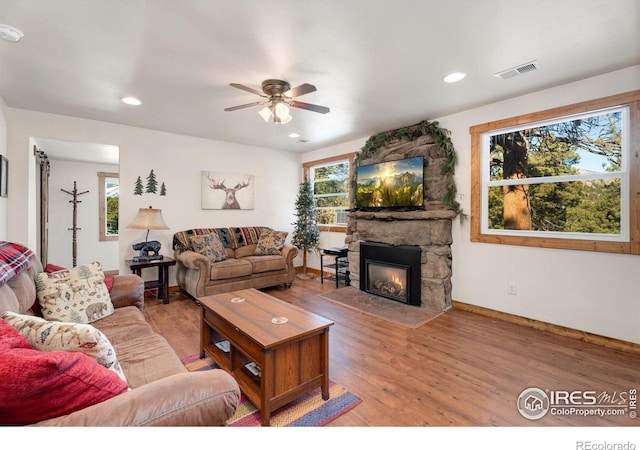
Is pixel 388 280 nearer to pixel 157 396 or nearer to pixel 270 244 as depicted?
pixel 270 244

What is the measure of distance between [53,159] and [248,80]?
5.21 metres

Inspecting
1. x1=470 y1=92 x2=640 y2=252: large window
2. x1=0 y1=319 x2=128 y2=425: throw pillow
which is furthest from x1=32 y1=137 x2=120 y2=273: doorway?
x1=470 y1=92 x2=640 y2=252: large window

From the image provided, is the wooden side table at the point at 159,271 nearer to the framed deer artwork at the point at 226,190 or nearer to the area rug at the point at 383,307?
the framed deer artwork at the point at 226,190

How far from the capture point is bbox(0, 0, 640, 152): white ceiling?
177cm

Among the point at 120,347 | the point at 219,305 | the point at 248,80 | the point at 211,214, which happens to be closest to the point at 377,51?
the point at 248,80

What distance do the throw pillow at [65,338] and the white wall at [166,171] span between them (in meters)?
3.29

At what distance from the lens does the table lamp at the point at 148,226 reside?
3.82m

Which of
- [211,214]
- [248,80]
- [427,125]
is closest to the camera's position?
[248,80]

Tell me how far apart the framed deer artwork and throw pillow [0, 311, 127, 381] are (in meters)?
3.80

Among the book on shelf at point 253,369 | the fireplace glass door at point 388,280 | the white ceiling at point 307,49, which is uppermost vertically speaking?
the white ceiling at point 307,49

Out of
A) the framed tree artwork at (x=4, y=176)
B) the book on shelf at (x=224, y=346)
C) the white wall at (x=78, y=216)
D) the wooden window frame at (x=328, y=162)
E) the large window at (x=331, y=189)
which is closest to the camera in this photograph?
the book on shelf at (x=224, y=346)

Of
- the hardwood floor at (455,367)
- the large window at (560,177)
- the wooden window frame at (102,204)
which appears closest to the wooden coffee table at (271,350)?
the hardwood floor at (455,367)

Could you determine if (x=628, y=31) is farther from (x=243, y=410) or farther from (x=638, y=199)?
(x=243, y=410)

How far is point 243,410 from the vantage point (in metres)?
1.80
